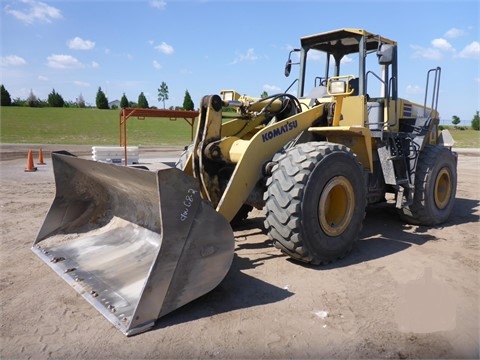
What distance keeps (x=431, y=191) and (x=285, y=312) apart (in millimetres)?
3831

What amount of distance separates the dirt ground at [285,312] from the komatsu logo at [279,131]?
1.34m

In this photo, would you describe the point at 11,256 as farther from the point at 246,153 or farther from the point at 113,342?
the point at 246,153

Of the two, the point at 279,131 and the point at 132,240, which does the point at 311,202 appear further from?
the point at 132,240

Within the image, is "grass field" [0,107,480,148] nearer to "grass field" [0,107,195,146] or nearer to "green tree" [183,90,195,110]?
"grass field" [0,107,195,146]

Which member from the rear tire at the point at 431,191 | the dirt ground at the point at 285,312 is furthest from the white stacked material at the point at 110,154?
the rear tire at the point at 431,191

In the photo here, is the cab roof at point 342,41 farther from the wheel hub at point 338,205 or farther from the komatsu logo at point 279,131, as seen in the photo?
the wheel hub at point 338,205

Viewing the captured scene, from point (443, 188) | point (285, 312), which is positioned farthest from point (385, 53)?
point (285, 312)

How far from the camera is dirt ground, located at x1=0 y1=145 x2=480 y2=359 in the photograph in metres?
2.81

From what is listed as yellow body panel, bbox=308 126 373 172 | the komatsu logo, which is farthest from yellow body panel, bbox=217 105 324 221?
yellow body panel, bbox=308 126 373 172

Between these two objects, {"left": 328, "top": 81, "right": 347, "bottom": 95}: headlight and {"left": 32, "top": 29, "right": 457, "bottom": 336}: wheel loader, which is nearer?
{"left": 32, "top": 29, "right": 457, "bottom": 336}: wheel loader

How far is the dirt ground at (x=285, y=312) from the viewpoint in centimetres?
281

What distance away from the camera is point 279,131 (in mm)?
4629

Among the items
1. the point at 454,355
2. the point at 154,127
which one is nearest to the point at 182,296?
the point at 454,355

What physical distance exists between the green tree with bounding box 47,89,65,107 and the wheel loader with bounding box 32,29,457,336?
197 ft
